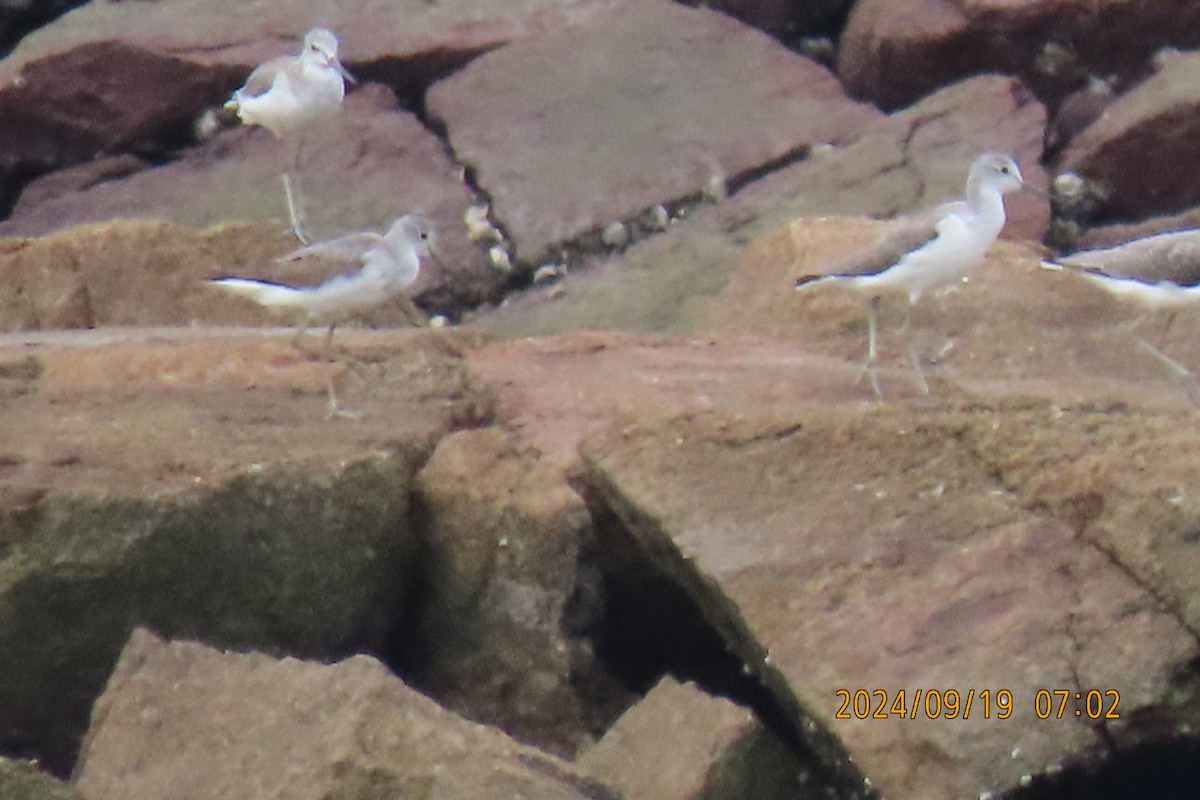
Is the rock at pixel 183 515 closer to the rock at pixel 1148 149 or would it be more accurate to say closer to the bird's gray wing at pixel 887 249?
the bird's gray wing at pixel 887 249

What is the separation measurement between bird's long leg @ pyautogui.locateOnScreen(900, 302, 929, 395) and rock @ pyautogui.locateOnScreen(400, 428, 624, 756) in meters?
1.40

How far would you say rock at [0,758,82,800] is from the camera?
4734mm

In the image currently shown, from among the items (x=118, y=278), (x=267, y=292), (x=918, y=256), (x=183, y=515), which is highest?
(x=918, y=256)

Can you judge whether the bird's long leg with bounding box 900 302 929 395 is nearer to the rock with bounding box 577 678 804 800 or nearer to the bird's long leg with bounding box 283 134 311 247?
the rock with bounding box 577 678 804 800

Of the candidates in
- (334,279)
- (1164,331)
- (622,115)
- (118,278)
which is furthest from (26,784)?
(622,115)

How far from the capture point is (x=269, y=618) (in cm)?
621

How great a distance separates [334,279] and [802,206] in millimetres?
3532

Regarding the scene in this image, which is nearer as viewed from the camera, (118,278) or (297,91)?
(118,278)

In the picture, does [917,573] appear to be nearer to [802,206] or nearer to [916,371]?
[916,371]

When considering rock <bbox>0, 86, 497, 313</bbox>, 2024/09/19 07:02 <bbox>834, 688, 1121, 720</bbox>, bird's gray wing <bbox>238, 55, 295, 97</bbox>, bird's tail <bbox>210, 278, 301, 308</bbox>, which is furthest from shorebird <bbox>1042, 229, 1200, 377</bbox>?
bird's gray wing <bbox>238, 55, 295, 97</bbox>

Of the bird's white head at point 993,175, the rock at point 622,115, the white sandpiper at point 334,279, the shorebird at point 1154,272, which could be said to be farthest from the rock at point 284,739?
the rock at point 622,115

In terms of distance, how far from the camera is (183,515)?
5.87 m

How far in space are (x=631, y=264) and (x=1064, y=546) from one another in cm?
494

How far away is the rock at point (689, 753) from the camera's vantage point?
17.8 feet
